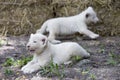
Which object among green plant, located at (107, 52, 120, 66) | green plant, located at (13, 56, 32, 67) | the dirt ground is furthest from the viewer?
green plant, located at (13, 56, 32, 67)

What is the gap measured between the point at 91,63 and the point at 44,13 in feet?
9.48

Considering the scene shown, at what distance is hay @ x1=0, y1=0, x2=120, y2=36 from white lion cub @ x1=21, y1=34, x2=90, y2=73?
2499 mm

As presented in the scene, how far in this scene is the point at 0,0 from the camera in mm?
7766

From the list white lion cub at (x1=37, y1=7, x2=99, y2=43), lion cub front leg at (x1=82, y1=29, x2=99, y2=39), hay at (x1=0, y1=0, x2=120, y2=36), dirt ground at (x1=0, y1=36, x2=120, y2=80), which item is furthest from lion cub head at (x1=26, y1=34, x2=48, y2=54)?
hay at (x1=0, y1=0, x2=120, y2=36)

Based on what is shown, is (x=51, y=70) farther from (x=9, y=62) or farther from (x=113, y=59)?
(x=113, y=59)

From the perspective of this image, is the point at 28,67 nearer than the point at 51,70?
No

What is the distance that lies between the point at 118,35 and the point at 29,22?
167 centimetres

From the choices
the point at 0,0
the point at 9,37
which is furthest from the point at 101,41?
the point at 0,0

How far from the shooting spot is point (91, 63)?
16.5 ft

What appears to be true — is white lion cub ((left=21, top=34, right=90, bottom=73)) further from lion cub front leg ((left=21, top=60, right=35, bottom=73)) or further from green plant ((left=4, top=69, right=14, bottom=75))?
green plant ((left=4, top=69, right=14, bottom=75))

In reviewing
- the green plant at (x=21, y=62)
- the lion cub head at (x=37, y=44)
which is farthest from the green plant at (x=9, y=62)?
the lion cub head at (x=37, y=44)

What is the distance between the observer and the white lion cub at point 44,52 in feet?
15.7

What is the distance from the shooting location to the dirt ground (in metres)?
4.46

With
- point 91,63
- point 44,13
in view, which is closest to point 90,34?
point 44,13
